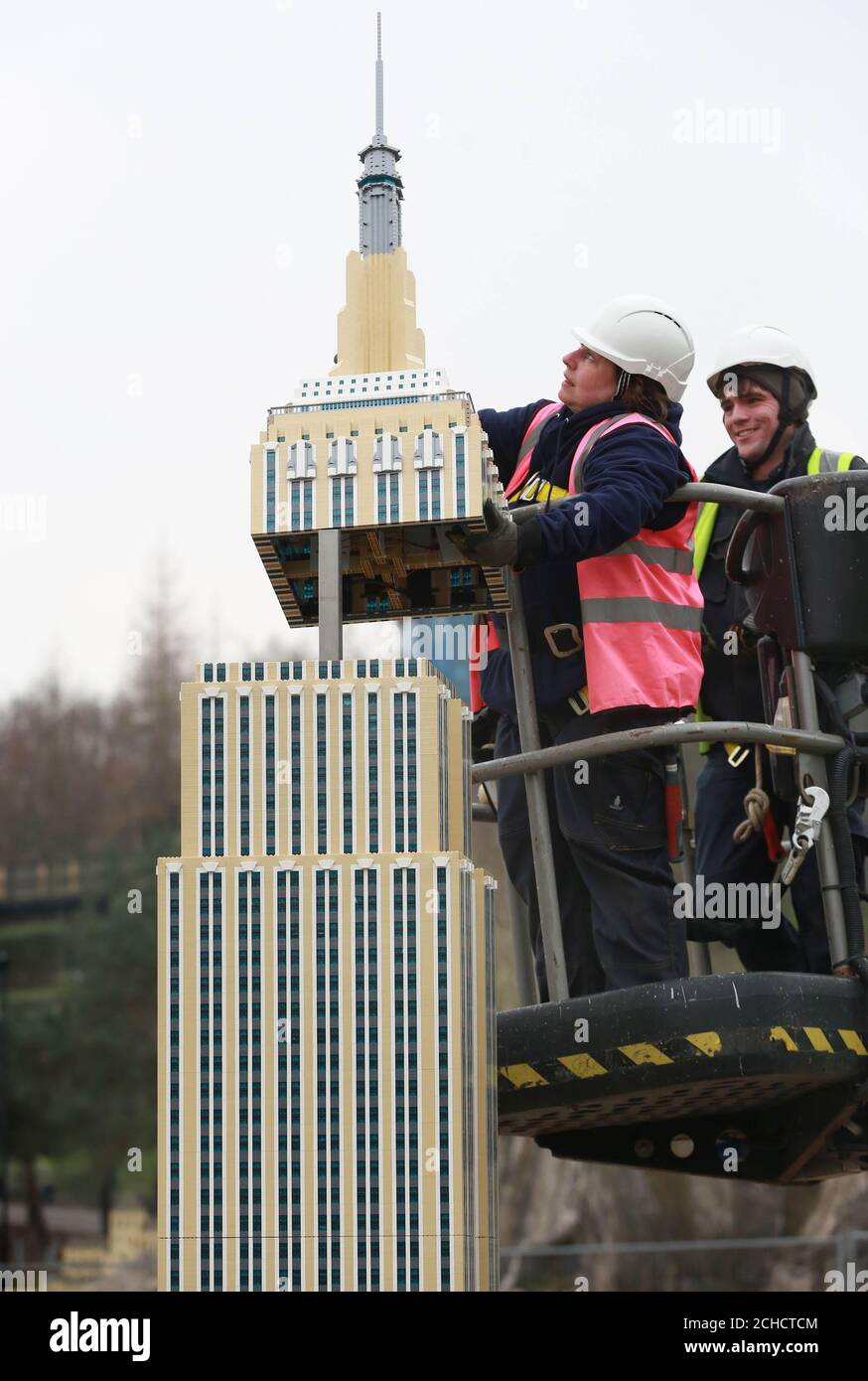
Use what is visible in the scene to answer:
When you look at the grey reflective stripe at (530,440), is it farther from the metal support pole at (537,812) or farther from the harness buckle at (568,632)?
the harness buckle at (568,632)

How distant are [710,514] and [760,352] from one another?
6.41 ft

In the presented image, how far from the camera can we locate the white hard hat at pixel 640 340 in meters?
32.3

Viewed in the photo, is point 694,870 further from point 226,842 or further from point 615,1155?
point 226,842

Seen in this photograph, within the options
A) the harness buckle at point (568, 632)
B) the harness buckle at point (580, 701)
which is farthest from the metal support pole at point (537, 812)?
the harness buckle at point (580, 701)

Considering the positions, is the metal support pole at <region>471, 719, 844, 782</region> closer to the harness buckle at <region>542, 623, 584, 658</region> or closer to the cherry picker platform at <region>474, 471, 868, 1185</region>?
the cherry picker platform at <region>474, 471, 868, 1185</region>

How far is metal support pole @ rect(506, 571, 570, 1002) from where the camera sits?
102ft

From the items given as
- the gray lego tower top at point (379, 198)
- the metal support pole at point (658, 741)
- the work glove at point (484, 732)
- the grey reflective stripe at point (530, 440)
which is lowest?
the metal support pole at point (658, 741)

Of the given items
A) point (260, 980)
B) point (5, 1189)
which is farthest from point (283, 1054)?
point (5, 1189)

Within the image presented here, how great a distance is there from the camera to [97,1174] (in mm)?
65062

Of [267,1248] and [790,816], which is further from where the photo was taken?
[790,816]

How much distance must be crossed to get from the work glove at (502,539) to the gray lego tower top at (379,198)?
550cm
